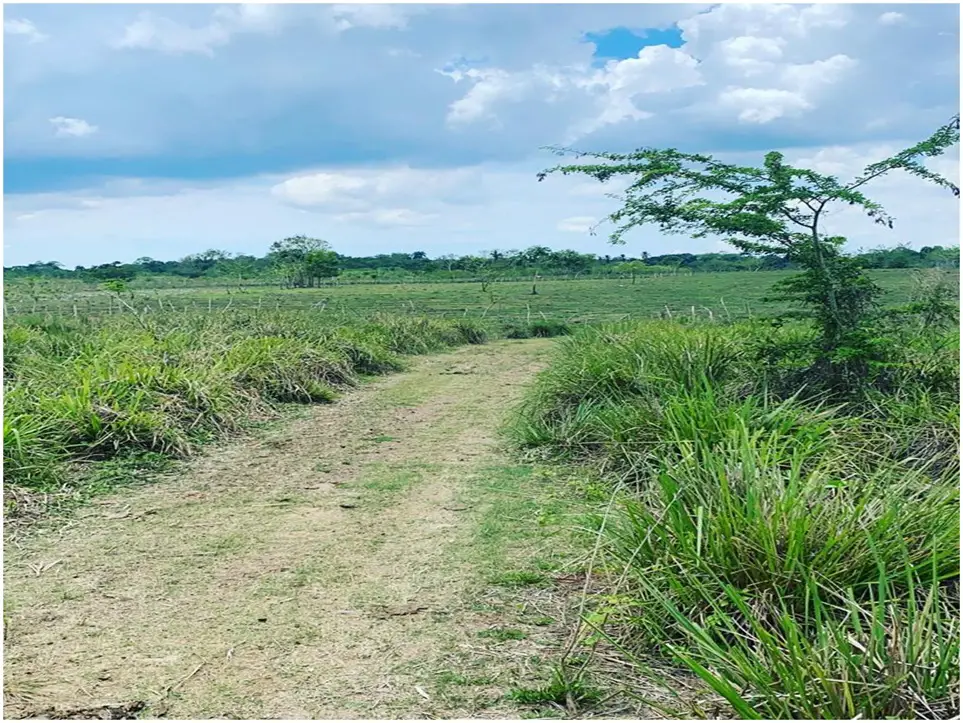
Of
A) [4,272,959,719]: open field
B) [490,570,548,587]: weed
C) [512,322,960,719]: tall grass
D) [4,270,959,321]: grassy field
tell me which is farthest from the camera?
[4,270,959,321]: grassy field

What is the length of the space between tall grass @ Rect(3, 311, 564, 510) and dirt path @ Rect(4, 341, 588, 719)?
65 cm

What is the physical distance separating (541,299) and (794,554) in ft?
85.4

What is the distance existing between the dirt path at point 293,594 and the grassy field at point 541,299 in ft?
13.5

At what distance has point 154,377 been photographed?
8227 mm

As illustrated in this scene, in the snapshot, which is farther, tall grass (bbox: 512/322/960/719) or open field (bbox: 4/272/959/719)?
open field (bbox: 4/272/959/719)

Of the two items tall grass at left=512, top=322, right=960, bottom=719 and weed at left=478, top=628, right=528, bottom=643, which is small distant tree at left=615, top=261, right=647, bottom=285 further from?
weed at left=478, top=628, right=528, bottom=643

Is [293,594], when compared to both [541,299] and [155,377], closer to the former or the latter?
[155,377]

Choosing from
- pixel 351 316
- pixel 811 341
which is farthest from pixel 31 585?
pixel 351 316

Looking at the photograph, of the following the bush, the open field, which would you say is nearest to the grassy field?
the open field

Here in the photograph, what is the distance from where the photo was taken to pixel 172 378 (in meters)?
8.38

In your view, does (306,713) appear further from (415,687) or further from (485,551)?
(485,551)

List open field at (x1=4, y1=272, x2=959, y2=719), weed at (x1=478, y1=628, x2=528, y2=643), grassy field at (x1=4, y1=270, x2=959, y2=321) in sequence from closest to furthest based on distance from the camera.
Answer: open field at (x1=4, y1=272, x2=959, y2=719)
weed at (x1=478, y1=628, x2=528, y2=643)
grassy field at (x1=4, y1=270, x2=959, y2=321)

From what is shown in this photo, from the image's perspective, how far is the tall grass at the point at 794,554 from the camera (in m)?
2.78

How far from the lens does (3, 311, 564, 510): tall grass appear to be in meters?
6.70
